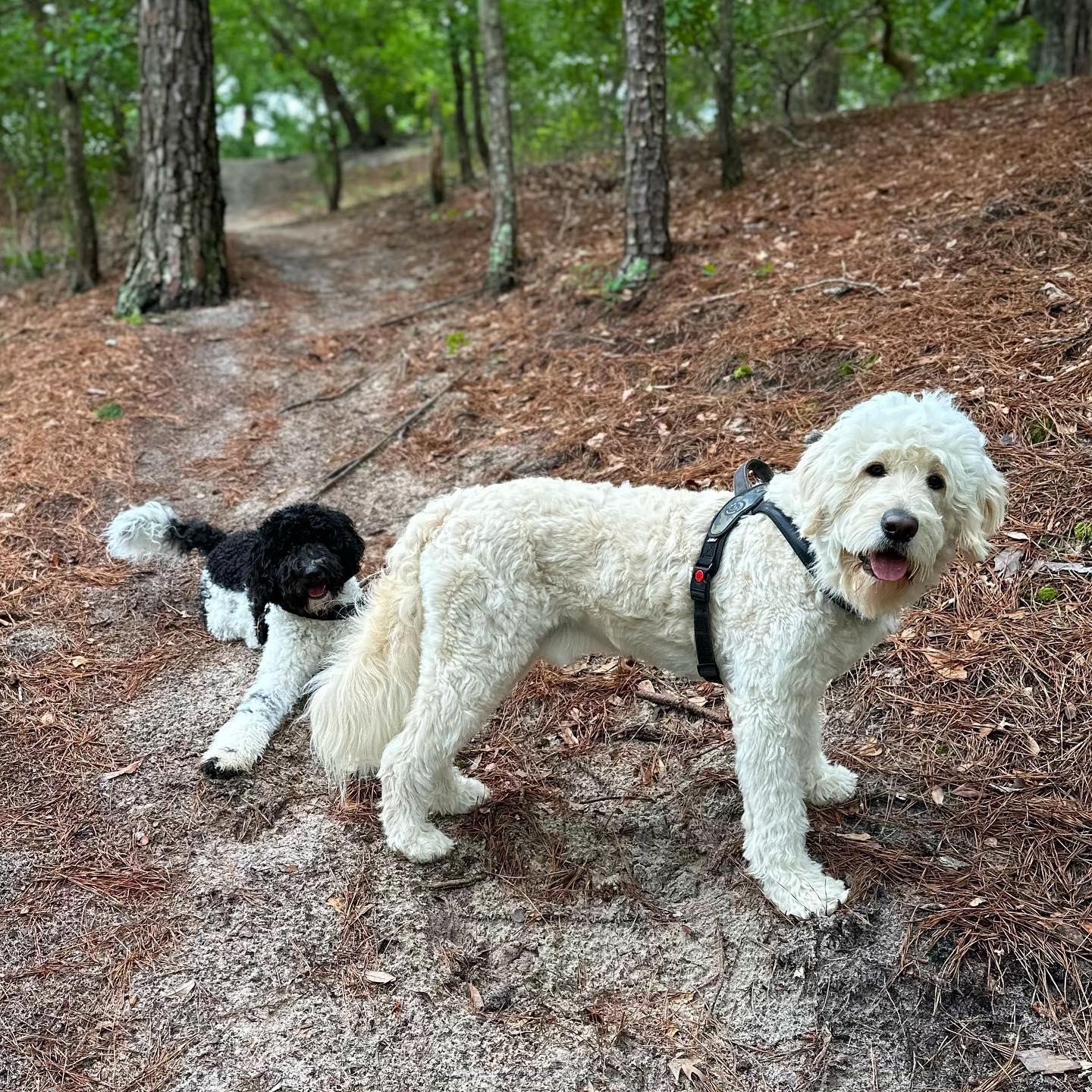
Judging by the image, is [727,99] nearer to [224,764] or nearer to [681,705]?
[681,705]

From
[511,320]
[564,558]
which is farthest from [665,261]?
[564,558]

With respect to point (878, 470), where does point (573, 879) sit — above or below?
below

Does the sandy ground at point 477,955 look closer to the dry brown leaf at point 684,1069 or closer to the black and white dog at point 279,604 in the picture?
the dry brown leaf at point 684,1069

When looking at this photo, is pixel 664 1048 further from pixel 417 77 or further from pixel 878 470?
pixel 417 77

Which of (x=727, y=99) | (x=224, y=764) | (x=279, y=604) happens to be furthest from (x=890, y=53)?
(x=224, y=764)

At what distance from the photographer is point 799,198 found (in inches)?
381

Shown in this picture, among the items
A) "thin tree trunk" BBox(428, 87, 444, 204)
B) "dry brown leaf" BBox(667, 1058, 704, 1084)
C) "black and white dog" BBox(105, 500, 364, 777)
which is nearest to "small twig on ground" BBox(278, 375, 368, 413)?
"black and white dog" BBox(105, 500, 364, 777)

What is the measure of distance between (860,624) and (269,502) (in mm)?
4924

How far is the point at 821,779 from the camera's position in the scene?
3.77 metres

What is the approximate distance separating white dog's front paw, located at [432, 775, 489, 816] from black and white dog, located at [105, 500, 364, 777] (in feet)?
3.49

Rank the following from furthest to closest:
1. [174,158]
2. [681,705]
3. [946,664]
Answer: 1. [174,158]
2. [681,705]
3. [946,664]

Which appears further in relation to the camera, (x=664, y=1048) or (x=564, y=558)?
(x=564, y=558)

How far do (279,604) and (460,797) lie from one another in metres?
1.56

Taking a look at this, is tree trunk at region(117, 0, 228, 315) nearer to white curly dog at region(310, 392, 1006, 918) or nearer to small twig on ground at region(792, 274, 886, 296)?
small twig on ground at region(792, 274, 886, 296)
